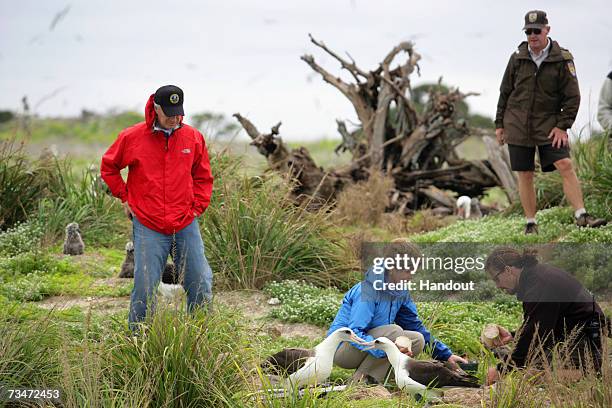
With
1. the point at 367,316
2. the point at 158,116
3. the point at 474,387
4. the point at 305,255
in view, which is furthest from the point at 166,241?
the point at 305,255

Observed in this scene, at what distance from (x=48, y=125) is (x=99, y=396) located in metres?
38.4

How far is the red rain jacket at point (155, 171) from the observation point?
717 cm

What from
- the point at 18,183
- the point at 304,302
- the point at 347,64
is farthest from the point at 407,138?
the point at 304,302

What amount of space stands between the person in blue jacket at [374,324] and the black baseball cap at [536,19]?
3922 millimetres

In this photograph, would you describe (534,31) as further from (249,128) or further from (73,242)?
(249,128)

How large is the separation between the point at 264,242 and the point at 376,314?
10.2 feet

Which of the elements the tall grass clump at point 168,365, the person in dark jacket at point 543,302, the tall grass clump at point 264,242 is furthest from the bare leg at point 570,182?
the tall grass clump at point 168,365

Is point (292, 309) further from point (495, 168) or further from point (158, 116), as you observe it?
point (495, 168)

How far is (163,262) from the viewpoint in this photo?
7312 mm

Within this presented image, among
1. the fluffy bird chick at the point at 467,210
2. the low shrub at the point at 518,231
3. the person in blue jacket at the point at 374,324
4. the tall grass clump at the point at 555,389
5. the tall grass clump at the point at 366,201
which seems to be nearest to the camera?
the tall grass clump at the point at 555,389

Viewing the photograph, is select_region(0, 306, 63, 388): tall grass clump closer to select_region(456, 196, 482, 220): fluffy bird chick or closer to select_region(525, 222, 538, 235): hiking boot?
select_region(525, 222, 538, 235): hiking boot

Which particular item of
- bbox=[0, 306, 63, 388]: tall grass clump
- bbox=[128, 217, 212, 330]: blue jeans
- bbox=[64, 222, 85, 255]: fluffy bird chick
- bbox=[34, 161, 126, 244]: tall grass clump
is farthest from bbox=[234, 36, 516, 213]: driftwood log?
bbox=[0, 306, 63, 388]: tall grass clump

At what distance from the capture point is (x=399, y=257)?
6727 millimetres

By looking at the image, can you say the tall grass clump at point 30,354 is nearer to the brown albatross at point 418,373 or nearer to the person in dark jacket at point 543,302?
the brown albatross at point 418,373
